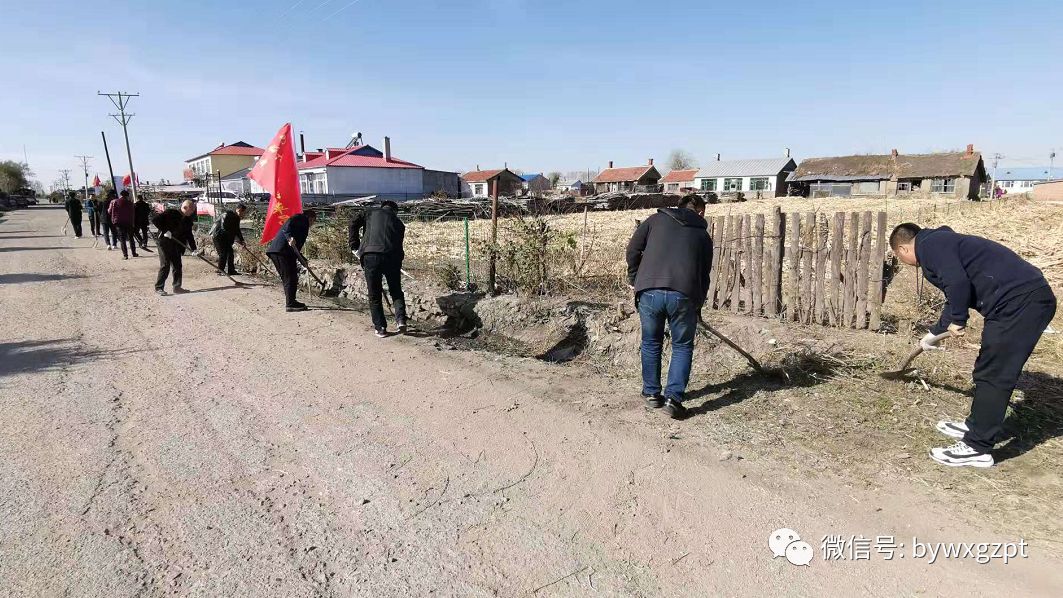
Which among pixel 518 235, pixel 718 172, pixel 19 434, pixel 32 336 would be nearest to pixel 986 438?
pixel 518 235

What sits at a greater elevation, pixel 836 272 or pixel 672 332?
pixel 836 272

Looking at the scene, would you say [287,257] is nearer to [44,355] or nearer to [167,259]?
[167,259]

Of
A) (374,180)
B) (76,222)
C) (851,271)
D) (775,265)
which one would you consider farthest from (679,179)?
(851,271)

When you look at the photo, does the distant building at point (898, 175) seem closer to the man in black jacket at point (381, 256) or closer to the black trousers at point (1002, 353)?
the man in black jacket at point (381, 256)

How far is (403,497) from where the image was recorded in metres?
3.21

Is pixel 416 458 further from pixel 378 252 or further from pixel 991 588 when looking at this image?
pixel 378 252

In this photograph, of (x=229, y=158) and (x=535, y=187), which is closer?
(x=535, y=187)

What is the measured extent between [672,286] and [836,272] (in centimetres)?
289

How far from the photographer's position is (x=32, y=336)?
6531 mm

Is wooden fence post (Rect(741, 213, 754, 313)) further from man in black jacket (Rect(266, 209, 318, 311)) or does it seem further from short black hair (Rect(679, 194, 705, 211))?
man in black jacket (Rect(266, 209, 318, 311))

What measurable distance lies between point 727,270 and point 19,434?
264 inches

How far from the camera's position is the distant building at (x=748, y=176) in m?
62.8

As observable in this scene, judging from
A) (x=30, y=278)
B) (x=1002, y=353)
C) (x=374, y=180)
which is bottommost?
(x=30, y=278)

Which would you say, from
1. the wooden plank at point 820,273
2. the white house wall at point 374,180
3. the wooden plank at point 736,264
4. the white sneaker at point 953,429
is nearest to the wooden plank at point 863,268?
the wooden plank at point 820,273
